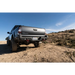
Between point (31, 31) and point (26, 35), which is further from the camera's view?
point (31, 31)

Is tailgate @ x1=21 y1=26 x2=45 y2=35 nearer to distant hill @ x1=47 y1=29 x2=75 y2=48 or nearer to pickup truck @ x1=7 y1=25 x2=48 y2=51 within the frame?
pickup truck @ x1=7 y1=25 x2=48 y2=51

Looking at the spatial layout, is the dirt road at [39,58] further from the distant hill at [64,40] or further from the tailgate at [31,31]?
the distant hill at [64,40]

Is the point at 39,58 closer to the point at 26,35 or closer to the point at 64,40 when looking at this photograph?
the point at 26,35

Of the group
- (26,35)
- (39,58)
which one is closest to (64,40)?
(26,35)

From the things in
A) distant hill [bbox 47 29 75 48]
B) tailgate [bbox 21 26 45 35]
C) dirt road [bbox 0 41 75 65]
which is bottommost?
dirt road [bbox 0 41 75 65]

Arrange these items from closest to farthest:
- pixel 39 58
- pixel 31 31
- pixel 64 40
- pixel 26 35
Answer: pixel 39 58, pixel 26 35, pixel 31 31, pixel 64 40

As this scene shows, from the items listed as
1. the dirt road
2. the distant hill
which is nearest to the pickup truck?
the dirt road

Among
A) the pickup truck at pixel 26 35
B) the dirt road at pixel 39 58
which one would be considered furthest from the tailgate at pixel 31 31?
the dirt road at pixel 39 58

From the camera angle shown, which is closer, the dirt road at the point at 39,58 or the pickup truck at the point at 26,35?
the dirt road at the point at 39,58

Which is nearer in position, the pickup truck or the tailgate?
the pickup truck
